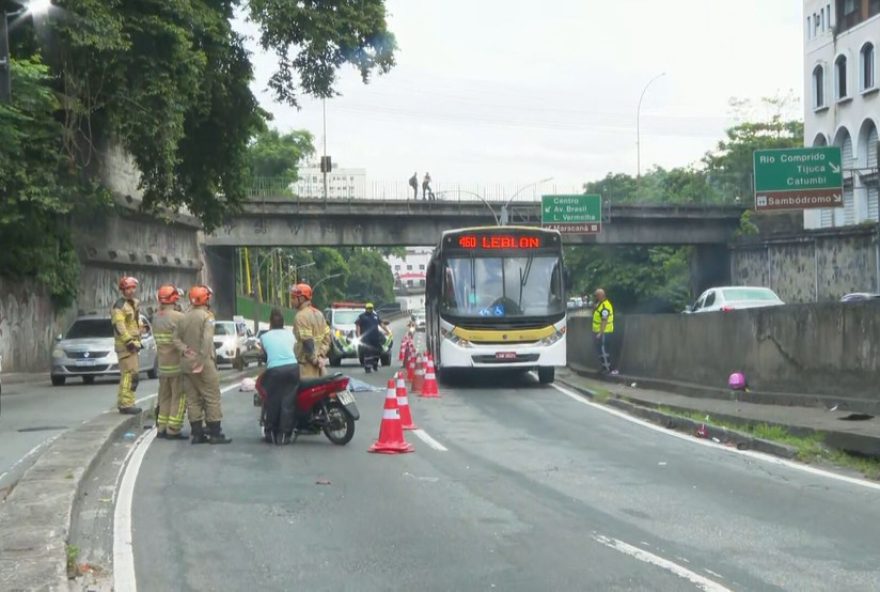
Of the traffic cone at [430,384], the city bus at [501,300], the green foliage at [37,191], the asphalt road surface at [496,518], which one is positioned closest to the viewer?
the asphalt road surface at [496,518]

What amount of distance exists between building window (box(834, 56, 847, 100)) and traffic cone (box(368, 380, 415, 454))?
5089cm

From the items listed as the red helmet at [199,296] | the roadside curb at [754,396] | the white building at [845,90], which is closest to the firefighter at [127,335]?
the red helmet at [199,296]

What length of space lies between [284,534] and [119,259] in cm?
3774

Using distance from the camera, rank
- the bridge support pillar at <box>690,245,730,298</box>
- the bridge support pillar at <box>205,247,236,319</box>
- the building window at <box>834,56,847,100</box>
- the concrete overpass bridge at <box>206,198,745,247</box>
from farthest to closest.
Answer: the bridge support pillar at <box>690,245,730,298</box>
the building window at <box>834,56,847,100</box>
the bridge support pillar at <box>205,247,236,319</box>
the concrete overpass bridge at <box>206,198,745,247</box>

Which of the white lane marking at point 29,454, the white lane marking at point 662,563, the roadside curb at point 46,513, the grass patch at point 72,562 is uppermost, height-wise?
the roadside curb at point 46,513

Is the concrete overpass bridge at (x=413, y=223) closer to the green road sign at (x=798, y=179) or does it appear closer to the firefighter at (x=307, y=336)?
the green road sign at (x=798, y=179)

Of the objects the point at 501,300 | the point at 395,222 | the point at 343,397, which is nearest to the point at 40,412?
the point at 343,397

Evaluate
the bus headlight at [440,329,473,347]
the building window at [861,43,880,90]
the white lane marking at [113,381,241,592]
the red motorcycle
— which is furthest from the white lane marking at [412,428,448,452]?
the building window at [861,43,880,90]

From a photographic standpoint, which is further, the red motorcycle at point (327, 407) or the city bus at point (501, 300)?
the city bus at point (501, 300)

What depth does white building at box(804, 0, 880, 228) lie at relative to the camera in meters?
56.8

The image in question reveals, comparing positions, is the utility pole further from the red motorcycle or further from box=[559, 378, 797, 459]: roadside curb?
box=[559, 378, 797, 459]: roadside curb

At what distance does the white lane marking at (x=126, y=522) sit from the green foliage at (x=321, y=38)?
2103 centimetres

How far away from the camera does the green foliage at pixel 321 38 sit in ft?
112

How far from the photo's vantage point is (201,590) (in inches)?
292
